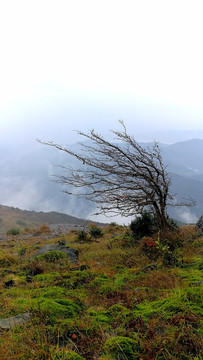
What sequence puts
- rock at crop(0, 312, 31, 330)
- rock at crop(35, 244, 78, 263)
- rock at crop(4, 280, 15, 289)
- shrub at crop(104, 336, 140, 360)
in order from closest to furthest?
shrub at crop(104, 336, 140, 360) → rock at crop(0, 312, 31, 330) → rock at crop(4, 280, 15, 289) → rock at crop(35, 244, 78, 263)

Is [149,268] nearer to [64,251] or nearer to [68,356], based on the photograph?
[64,251]

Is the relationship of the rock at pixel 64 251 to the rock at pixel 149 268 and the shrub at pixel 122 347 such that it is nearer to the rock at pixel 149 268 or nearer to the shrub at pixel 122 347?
the rock at pixel 149 268

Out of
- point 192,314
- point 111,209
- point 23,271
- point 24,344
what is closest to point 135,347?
point 192,314

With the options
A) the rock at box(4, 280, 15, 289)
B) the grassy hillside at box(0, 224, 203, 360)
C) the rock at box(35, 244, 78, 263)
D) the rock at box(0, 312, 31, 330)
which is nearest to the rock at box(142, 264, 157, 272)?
the grassy hillside at box(0, 224, 203, 360)

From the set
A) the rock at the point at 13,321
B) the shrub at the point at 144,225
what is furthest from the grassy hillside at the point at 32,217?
the rock at the point at 13,321

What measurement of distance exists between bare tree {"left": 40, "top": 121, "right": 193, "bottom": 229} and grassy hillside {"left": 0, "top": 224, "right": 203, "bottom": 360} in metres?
2.36

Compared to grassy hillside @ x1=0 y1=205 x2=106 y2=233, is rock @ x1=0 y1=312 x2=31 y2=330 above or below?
below

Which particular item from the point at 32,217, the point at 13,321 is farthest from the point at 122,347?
the point at 32,217

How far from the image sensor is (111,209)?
8.38m

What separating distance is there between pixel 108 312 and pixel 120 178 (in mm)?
5602

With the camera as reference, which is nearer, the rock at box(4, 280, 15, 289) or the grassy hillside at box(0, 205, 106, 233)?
the rock at box(4, 280, 15, 289)

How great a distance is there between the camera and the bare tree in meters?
8.34

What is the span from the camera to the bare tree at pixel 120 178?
8344mm

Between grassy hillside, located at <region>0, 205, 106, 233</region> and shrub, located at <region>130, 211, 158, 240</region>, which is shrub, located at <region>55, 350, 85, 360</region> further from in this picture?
grassy hillside, located at <region>0, 205, 106, 233</region>
